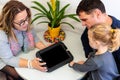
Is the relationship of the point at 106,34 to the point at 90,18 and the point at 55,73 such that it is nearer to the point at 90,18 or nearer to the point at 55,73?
the point at 90,18

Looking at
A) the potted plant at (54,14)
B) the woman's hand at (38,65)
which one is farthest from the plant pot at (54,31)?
the woman's hand at (38,65)

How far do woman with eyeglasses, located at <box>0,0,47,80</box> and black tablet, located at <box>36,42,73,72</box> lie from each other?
53 millimetres

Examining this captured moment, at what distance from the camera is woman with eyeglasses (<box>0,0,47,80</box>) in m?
1.47

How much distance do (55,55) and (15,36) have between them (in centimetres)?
32

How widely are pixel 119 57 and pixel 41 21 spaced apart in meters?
0.76

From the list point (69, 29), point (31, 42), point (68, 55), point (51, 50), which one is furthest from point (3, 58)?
point (69, 29)

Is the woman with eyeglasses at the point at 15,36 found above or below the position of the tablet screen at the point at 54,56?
above

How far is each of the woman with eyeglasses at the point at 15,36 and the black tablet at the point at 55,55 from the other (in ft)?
0.17

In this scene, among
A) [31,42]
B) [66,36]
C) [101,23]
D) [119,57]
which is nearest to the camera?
[101,23]

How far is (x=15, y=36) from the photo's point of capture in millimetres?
1579

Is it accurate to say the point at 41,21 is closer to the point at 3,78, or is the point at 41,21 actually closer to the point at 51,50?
the point at 51,50

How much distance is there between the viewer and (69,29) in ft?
6.50

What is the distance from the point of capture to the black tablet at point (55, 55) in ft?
5.11

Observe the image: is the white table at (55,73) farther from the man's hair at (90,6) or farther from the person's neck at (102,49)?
the man's hair at (90,6)
